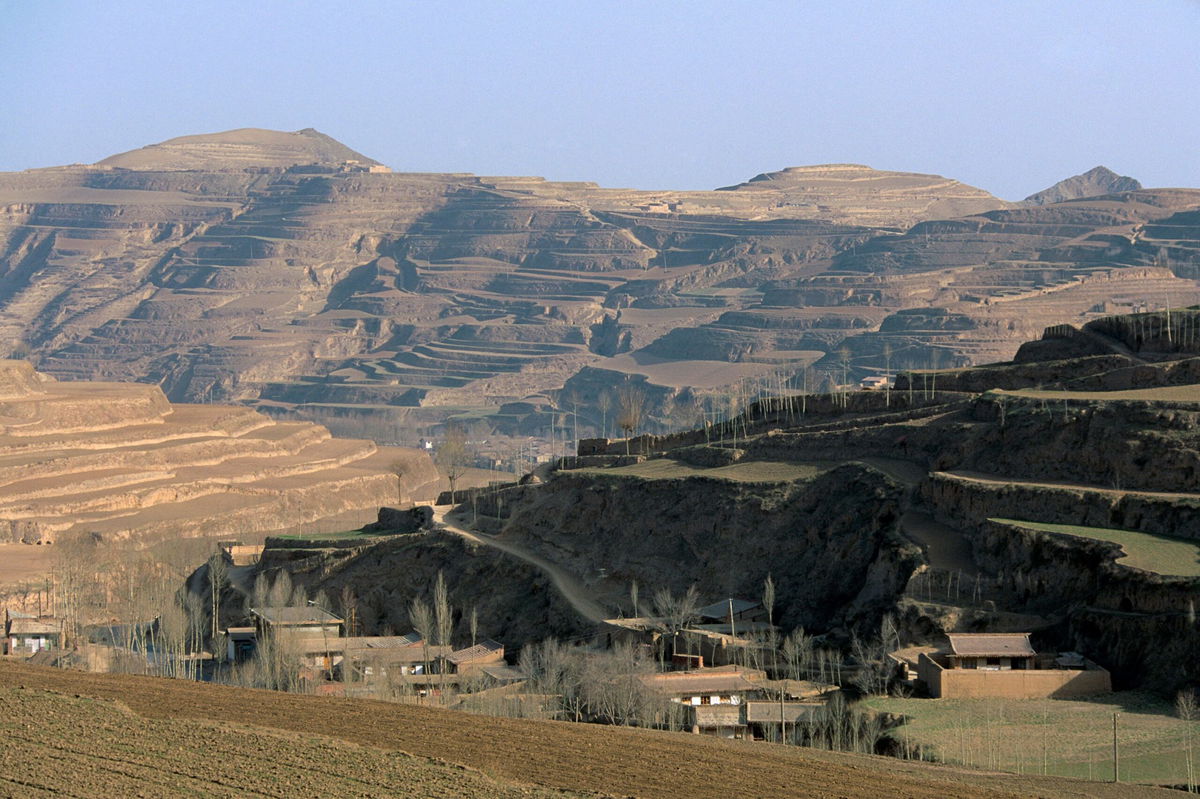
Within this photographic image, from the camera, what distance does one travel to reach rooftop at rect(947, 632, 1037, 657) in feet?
197

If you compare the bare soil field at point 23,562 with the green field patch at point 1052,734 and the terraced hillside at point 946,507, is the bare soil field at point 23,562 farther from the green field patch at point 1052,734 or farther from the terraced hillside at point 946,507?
the green field patch at point 1052,734

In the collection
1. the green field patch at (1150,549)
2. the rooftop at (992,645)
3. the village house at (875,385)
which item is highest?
the village house at (875,385)

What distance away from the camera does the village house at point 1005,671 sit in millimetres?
58188

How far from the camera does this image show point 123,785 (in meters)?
38.4

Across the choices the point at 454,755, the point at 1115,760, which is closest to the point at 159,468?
the point at 454,755

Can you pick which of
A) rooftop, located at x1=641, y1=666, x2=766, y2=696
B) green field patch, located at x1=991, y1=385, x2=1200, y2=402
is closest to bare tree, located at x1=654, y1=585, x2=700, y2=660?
rooftop, located at x1=641, y1=666, x2=766, y2=696

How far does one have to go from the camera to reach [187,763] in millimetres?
41062

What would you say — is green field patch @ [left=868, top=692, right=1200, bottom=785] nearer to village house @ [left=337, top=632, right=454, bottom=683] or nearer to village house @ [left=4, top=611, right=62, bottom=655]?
village house @ [left=337, top=632, right=454, bottom=683]

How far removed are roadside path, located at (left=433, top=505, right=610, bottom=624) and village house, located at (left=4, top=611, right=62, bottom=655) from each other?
18975 mm

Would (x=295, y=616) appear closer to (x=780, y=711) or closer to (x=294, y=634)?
(x=294, y=634)

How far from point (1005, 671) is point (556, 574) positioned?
29.2 metres

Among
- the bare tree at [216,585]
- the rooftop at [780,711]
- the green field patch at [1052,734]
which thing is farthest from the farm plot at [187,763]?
the bare tree at [216,585]

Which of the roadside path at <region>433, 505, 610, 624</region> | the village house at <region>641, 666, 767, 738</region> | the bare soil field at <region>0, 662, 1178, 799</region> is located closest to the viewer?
the bare soil field at <region>0, 662, 1178, 799</region>

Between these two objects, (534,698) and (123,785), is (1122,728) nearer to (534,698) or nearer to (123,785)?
(534,698)
